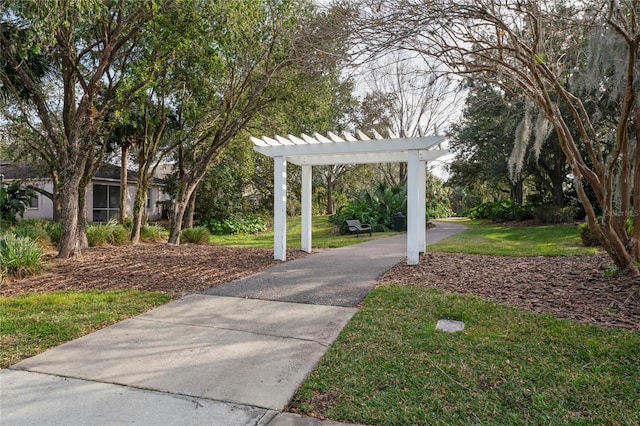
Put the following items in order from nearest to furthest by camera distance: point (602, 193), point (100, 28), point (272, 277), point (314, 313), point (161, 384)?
point (161, 384), point (314, 313), point (602, 193), point (272, 277), point (100, 28)

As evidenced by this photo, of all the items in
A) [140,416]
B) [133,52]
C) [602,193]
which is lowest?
[140,416]

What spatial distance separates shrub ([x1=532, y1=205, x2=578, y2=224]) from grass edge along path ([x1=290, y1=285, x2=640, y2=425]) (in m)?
14.8

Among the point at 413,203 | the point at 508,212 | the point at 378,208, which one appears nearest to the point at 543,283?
the point at 413,203

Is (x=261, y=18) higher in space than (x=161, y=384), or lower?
higher

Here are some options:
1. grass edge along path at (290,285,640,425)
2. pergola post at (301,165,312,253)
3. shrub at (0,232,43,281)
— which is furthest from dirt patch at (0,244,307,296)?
grass edge along path at (290,285,640,425)

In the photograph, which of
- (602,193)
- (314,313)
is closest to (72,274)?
(314,313)

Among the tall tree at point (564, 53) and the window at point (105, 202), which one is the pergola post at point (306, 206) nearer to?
the tall tree at point (564, 53)

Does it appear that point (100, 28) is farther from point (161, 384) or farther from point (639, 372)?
point (639, 372)

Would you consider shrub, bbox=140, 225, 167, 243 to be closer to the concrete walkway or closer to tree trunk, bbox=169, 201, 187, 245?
tree trunk, bbox=169, 201, 187, 245

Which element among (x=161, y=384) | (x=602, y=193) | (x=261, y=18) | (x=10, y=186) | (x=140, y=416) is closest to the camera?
(x=140, y=416)

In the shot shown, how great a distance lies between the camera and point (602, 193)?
570cm

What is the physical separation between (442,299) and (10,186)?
15.3m

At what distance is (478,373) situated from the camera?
3119 millimetres

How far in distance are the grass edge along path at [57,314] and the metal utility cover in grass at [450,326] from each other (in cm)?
358
